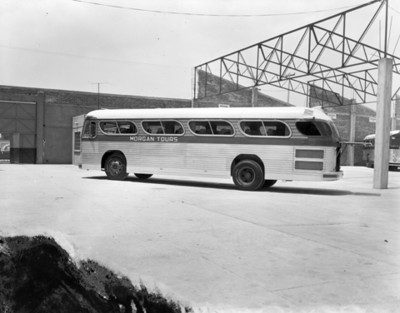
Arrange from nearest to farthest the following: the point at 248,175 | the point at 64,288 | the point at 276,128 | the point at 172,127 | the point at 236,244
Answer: the point at 64,288
the point at 236,244
the point at 276,128
the point at 248,175
the point at 172,127

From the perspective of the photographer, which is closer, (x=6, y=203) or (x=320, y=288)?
(x=320, y=288)

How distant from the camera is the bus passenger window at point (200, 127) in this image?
46.2ft

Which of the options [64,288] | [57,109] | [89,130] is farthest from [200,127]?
[57,109]

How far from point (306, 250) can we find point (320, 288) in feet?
4.97

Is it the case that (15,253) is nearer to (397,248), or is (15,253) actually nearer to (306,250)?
(306,250)

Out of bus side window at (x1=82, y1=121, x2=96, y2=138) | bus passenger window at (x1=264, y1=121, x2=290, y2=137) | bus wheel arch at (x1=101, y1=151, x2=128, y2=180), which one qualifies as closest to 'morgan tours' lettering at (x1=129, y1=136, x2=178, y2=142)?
bus wheel arch at (x1=101, y1=151, x2=128, y2=180)

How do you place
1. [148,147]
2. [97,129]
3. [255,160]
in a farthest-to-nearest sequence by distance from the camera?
1. [97,129]
2. [148,147]
3. [255,160]

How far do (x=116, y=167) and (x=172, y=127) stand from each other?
106 inches

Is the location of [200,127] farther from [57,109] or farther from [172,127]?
[57,109]

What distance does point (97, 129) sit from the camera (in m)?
16.2

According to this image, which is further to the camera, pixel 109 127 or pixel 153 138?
pixel 109 127

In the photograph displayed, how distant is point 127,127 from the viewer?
1562 cm

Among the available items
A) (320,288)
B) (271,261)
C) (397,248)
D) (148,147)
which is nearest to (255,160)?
(148,147)

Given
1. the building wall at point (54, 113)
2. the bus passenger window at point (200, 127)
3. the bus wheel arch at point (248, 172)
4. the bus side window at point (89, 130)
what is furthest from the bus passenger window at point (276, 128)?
Answer: the building wall at point (54, 113)
